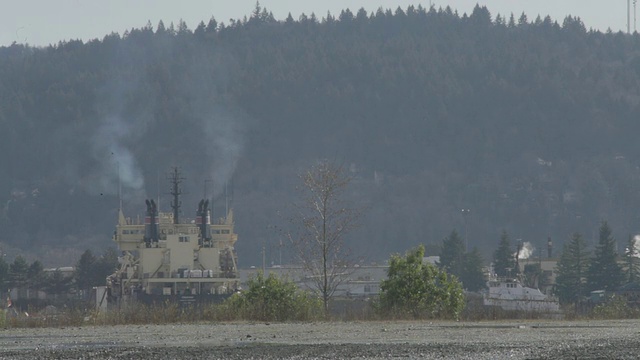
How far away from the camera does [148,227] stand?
10669cm

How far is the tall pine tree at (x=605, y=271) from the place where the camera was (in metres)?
115

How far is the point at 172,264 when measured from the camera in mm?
103125

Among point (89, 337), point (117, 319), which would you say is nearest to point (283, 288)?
point (117, 319)

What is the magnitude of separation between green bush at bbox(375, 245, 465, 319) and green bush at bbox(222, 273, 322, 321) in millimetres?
1958

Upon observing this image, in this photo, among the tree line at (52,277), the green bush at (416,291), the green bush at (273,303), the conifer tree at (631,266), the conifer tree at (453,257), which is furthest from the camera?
the conifer tree at (453,257)

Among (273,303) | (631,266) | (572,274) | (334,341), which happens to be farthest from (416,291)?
(631,266)

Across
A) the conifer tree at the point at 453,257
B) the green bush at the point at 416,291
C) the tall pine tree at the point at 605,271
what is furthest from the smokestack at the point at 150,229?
the green bush at the point at 416,291

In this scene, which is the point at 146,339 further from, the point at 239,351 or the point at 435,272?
the point at 435,272

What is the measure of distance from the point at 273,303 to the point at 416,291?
422 cm

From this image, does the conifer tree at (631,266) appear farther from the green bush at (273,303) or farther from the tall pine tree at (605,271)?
the green bush at (273,303)

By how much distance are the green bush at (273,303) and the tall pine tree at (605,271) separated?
77246mm

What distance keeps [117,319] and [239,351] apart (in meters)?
11.2

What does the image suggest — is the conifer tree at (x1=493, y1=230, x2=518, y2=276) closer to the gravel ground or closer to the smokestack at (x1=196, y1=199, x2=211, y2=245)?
the smokestack at (x1=196, y1=199, x2=211, y2=245)

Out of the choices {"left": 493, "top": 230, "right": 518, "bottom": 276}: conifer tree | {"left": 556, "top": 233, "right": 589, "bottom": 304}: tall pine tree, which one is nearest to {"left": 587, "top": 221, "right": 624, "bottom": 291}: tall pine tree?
{"left": 556, "top": 233, "right": 589, "bottom": 304}: tall pine tree
